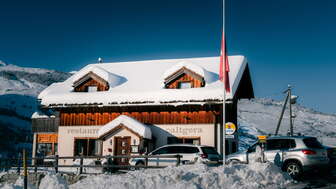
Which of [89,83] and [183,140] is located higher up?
[89,83]

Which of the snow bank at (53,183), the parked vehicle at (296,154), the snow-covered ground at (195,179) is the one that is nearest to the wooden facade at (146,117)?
the parked vehicle at (296,154)

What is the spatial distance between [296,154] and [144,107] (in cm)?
1235

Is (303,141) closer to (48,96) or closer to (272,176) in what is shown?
(272,176)

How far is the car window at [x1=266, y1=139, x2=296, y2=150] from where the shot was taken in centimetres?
1715

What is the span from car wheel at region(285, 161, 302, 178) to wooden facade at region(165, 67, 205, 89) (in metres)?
10.5

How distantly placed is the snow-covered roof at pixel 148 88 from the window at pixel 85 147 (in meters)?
2.67

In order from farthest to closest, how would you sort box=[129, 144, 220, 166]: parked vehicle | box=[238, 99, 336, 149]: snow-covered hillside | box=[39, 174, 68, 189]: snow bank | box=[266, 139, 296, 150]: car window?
1. box=[238, 99, 336, 149]: snow-covered hillside
2. box=[129, 144, 220, 166]: parked vehicle
3. box=[266, 139, 296, 150]: car window
4. box=[39, 174, 68, 189]: snow bank

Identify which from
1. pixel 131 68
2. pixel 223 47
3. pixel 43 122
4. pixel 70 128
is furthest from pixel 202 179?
pixel 43 122

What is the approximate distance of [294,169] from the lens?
16797 millimetres

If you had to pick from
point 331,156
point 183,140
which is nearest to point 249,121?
point 183,140

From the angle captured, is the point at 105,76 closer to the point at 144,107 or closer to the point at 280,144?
the point at 144,107

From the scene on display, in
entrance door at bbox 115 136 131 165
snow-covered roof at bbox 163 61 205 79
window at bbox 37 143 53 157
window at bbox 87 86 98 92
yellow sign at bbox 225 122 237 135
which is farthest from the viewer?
window at bbox 37 143 53 157

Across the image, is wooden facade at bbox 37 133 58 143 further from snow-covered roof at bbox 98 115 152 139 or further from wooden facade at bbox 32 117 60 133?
snow-covered roof at bbox 98 115 152 139

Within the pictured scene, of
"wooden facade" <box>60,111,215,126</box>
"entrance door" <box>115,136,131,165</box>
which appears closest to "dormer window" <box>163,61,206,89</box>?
"wooden facade" <box>60,111,215,126</box>
